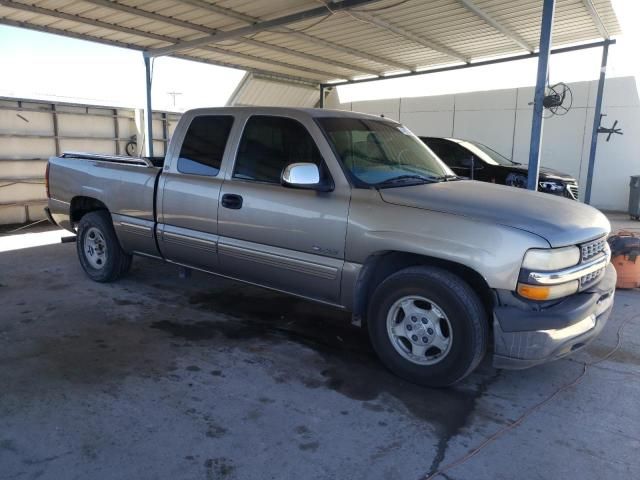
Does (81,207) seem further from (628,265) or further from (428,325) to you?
(628,265)

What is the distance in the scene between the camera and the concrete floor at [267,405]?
266cm

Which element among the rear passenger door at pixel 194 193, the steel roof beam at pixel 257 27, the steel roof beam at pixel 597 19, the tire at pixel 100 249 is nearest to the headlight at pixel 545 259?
the rear passenger door at pixel 194 193

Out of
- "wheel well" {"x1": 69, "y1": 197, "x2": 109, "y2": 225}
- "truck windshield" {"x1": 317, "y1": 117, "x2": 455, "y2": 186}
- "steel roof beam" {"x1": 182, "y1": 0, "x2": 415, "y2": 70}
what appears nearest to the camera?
"truck windshield" {"x1": 317, "y1": 117, "x2": 455, "y2": 186}

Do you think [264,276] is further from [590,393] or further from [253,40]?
[253,40]

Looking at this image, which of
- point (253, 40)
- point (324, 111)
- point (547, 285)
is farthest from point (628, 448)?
point (253, 40)

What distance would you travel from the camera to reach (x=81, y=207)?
600cm

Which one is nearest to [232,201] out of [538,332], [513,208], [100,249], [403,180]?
[403,180]

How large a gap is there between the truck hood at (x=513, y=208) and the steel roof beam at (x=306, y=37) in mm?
6119

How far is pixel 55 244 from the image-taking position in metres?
8.46

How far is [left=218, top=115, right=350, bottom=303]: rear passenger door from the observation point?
3.78 metres

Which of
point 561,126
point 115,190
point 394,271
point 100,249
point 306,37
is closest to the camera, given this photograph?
point 394,271

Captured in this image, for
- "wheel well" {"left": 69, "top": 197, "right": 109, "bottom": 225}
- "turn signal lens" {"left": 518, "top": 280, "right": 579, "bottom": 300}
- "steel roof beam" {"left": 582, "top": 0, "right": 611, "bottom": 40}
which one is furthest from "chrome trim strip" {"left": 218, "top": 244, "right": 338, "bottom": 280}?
"steel roof beam" {"left": 582, "top": 0, "right": 611, "bottom": 40}

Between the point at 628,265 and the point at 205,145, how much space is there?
17.3 feet

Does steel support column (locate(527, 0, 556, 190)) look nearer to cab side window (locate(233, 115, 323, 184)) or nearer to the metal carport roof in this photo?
the metal carport roof
